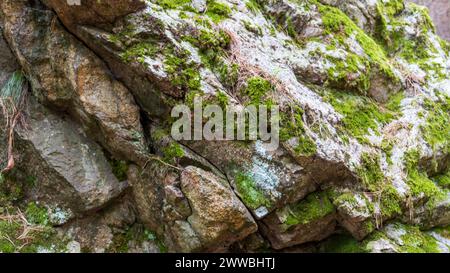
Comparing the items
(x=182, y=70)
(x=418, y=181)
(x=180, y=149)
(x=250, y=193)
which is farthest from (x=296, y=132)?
(x=418, y=181)

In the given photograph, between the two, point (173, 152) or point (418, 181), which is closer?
point (173, 152)

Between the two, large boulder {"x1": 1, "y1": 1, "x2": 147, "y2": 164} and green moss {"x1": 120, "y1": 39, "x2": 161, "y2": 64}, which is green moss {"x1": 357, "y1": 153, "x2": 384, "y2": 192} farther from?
green moss {"x1": 120, "y1": 39, "x2": 161, "y2": 64}

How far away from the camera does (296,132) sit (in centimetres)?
367

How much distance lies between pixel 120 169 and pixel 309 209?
82.0 inches

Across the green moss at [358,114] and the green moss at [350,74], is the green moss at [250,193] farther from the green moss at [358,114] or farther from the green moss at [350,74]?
the green moss at [350,74]

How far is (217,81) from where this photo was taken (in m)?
3.79

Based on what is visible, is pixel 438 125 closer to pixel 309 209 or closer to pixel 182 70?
pixel 309 209

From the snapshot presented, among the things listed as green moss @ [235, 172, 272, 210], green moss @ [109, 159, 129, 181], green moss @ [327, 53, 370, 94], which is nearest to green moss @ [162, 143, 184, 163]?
green moss @ [109, 159, 129, 181]

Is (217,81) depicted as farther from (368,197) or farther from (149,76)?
(368,197)

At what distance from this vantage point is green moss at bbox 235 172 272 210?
3590 mm

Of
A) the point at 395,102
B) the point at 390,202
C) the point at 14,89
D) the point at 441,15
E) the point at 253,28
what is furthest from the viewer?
the point at 441,15

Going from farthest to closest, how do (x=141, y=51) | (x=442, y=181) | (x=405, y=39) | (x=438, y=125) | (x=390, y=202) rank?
1. (x=405, y=39)
2. (x=438, y=125)
3. (x=442, y=181)
4. (x=390, y=202)
5. (x=141, y=51)

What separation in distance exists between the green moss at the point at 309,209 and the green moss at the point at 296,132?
1.69 ft
